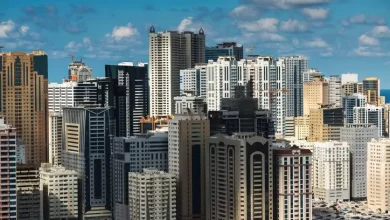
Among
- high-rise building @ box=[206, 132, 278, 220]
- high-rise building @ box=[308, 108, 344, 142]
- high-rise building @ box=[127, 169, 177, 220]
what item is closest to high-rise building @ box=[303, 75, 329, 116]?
high-rise building @ box=[308, 108, 344, 142]

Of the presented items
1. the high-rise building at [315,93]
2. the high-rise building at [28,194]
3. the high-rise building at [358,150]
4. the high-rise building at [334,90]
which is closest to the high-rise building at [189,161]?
the high-rise building at [28,194]

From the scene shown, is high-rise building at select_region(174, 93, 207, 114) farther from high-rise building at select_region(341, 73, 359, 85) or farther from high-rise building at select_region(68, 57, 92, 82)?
A: high-rise building at select_region(341, 73, 359, 85)

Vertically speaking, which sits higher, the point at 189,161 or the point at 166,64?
the point at 166,64

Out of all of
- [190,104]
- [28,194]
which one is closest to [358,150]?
[190,104]

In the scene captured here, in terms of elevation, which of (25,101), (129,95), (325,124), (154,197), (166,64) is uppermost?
(166,64)

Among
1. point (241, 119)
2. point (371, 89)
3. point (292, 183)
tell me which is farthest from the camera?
point (371, 89)

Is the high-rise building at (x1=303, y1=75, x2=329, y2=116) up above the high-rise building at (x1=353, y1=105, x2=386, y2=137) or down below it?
above

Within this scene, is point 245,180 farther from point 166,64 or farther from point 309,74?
point 309,74

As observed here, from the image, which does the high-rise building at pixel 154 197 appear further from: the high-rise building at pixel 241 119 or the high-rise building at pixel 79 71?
the high-rise building at pixel 79 71
